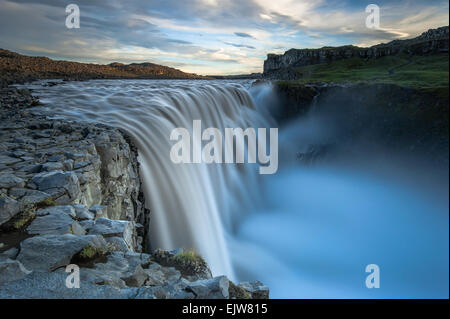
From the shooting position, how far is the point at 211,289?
3.50 meters

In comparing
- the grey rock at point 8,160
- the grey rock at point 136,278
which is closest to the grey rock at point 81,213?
the grey rock at point 136,278

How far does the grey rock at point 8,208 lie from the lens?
4625mm

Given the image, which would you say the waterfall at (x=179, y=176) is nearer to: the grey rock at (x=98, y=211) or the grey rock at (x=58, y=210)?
the grey rock at (x=98, y=211)

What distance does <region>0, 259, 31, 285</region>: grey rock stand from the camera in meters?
3.35

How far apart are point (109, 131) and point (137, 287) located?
26.2 feet

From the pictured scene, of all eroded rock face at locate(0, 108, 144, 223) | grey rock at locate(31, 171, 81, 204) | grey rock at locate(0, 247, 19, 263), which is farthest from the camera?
grey rock at locate(31, 171, 81, 204)

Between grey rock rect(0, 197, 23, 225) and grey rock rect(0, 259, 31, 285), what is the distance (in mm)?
1413

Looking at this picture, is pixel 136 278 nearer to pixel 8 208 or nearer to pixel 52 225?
pixel 52 225

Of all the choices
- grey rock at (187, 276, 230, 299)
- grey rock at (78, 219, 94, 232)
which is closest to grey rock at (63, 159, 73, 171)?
grey rock at (78, 219, 94, 232)

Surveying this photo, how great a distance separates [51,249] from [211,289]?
260cm

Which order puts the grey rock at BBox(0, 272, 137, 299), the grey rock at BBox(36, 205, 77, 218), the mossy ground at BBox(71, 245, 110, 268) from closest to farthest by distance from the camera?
the grey rock at BBox(0, 272, 137, 299) < the mossy ground at BBox(71, 245, 110, 268) < the grey rock at BBox(36, 205, 77, 218)

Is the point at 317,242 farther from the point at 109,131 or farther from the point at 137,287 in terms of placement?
the point at 109,131

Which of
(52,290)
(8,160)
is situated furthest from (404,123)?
(8,160)

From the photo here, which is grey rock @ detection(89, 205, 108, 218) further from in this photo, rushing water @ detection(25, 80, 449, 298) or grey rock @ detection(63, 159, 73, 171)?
rushing water @ detection(25, 80, 449, 298)
